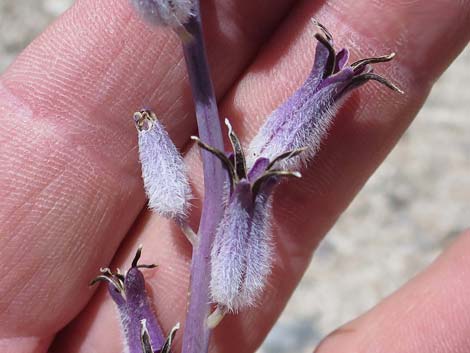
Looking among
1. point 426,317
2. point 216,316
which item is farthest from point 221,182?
point 426,317

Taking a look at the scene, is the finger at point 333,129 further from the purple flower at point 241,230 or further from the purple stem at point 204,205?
the purple flower at point 241,230

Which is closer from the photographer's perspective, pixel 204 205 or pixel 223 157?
pixel 223 157

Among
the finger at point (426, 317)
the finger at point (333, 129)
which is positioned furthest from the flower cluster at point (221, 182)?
the finger at point (426, 317)

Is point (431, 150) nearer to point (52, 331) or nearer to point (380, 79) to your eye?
point (380, 79)

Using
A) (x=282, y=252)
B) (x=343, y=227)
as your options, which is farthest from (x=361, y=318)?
(x=343, y=227)

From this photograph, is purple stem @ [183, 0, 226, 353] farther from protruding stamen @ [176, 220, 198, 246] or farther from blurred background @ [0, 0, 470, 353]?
blurred background @ [0, 0, 470, 353]

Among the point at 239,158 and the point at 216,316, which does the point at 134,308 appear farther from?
the point at 239,158
